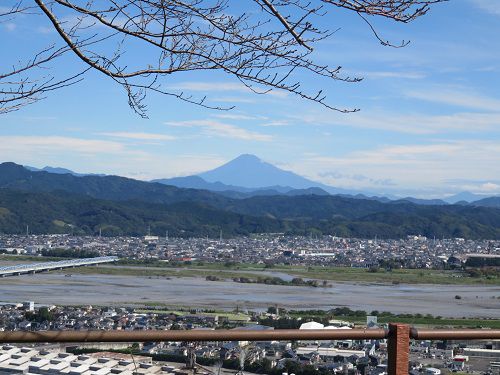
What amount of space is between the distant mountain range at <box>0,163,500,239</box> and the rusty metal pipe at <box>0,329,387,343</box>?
40.8 metres

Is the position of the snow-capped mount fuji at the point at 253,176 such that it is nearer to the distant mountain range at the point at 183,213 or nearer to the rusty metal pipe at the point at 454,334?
the distant mountain range at the point at 183,213

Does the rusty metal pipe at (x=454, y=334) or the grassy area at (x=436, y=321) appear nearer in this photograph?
the rusty metal pipe at (x=454, y=334)

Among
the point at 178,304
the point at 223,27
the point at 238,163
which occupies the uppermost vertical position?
the point at 238,163

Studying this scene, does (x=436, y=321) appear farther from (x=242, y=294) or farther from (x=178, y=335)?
(x=178, y=335)

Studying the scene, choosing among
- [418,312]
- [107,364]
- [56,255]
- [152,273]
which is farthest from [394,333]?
[56,255]

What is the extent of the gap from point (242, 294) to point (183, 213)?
3381 cm

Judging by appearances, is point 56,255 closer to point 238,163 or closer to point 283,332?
point 283,332

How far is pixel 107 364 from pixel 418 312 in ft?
43.5

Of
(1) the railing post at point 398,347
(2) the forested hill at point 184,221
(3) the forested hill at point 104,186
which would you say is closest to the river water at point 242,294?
(1) the railing post at point 398,347

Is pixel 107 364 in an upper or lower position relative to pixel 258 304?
upper

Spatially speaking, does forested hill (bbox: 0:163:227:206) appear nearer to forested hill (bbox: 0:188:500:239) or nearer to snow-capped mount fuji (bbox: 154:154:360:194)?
forested hill (bbox: 0:188:500:239)

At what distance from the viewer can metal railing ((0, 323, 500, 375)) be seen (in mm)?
1942

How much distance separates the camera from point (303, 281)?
23203 mm

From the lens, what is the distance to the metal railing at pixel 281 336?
194cm
